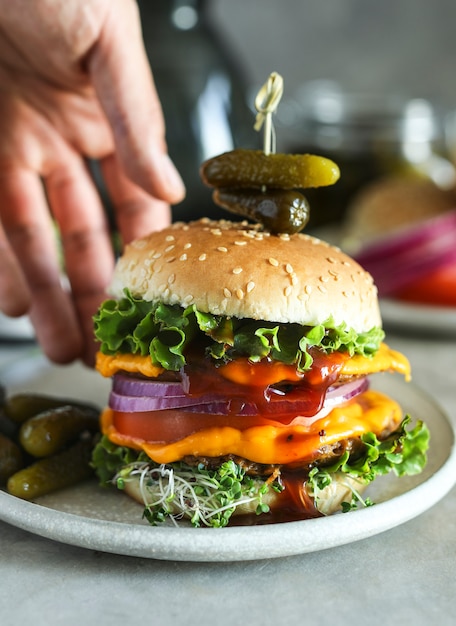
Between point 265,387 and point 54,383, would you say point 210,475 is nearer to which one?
point 265,387

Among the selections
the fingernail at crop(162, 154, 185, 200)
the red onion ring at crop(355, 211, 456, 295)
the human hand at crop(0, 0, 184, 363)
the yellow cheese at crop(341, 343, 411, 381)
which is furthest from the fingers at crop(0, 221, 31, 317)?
the red onion ring at crop(355, 211, 456, 295)

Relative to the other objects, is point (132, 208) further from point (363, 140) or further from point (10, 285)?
point (363, 140)

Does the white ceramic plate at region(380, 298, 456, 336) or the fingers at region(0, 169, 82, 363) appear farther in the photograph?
the white ceramic plate at region(380, 298, 456, 336)

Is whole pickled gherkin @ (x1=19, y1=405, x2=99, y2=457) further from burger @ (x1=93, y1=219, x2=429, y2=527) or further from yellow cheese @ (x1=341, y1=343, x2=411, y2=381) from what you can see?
yellow cheese @ (x1=341, y1=343, x2=411, y2=381)

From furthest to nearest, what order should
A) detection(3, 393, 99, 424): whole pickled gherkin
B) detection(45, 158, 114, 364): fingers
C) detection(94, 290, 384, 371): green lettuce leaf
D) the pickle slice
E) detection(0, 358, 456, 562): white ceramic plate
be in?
detection(45, 158, 114, 364): fingers → detection(3, 393, 99, 424): whole pickled gherkin → the pickle slice → detection(94, 290, 384, 371): green lettuce leaf → detection(0, 358, 456, 562): white ceramic plate

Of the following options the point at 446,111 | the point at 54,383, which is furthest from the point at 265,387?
the point at 446,111
